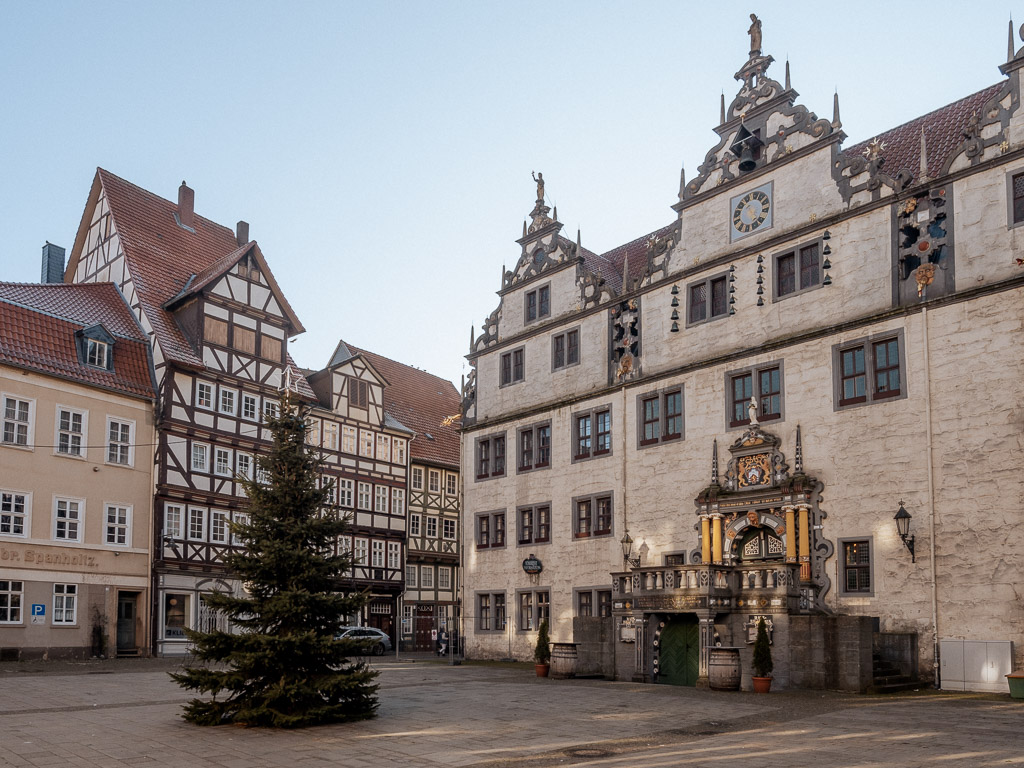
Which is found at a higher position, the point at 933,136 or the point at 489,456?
the point at 933,136

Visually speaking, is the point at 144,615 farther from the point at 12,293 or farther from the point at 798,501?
the point at 798,501

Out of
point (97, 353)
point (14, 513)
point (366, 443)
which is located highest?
point (97, 353)

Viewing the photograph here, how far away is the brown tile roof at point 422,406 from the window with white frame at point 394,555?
4584mm

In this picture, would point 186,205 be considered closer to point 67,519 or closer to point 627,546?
point 67,519

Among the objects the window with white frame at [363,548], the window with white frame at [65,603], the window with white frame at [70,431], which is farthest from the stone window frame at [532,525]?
the window with white frame at [70,431]

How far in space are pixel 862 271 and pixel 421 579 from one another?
3223 cm

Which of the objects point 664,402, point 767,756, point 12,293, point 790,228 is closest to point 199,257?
point 12,293

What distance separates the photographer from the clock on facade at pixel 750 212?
94.6 ft

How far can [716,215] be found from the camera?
3028 cm

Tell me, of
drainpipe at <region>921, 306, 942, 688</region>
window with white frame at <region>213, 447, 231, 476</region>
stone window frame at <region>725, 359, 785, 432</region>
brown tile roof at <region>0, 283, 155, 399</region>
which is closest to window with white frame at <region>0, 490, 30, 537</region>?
brown tile roof at <region>0, 283, 155, 399</region>

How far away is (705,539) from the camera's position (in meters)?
28.6

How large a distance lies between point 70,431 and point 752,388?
73.8ft

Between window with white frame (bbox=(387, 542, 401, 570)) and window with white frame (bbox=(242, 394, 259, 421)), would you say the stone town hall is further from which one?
window with white frame (bbox=(387, 542, 401, 570))

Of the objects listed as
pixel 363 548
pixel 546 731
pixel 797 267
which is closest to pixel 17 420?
pixel 363 548
